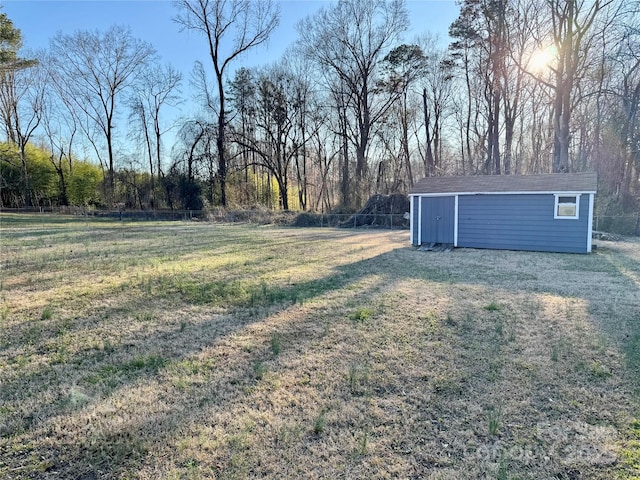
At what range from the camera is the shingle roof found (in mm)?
9781

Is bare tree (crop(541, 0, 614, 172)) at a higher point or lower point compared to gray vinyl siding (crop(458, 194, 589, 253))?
higher

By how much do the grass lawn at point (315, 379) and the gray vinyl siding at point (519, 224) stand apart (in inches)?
174

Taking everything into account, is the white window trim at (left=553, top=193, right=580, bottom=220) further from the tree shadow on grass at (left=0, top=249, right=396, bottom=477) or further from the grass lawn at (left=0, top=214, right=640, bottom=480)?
the tree shadow on grass at (left=0, top=249, right=396, bottom=477)

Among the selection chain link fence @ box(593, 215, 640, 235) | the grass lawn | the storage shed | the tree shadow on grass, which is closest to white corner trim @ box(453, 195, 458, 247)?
the storage shed

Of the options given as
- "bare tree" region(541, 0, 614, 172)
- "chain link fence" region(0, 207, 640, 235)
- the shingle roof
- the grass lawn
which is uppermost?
"bare tree" region(541, 0, 614, 172)

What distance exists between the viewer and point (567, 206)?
32.3 ft

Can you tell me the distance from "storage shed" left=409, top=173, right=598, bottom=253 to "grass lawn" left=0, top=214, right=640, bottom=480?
444 centimetres

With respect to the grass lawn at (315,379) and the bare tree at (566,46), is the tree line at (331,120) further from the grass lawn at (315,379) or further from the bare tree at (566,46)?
the grass lawn at (315,379)

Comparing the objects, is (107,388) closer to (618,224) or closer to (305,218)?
(305,218)

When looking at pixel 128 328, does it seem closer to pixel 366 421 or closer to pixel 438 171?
pixel 366 421

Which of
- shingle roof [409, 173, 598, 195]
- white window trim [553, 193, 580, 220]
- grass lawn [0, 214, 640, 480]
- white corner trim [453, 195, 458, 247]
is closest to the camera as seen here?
grass lawn [0, 214, 640, 480]

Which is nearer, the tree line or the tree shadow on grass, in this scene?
the tree shadow on grass

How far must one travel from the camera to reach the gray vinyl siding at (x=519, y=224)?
32.3ft

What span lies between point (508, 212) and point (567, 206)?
1.43 m
